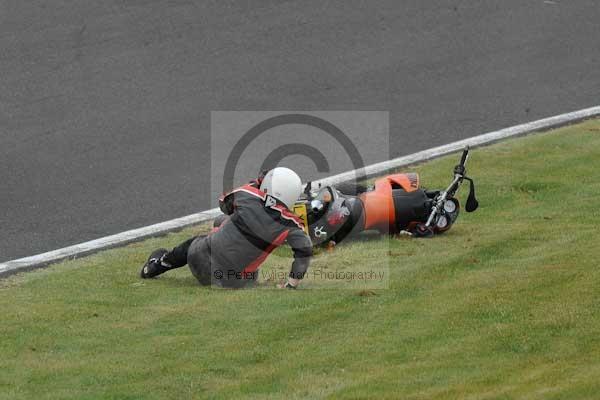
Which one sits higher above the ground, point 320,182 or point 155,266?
point 320,182

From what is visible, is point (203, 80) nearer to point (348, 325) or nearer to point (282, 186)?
point (282, 186)

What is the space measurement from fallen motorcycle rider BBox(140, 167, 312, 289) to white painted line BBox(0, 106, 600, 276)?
4.72 ft

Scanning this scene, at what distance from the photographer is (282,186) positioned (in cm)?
1033

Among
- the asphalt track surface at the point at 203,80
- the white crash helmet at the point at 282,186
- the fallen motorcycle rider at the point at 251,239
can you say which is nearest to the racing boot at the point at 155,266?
the fallen motorcycle rider at the point at 251,239

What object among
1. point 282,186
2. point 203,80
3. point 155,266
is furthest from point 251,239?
point 203,80

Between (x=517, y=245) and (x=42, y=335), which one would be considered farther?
(x=517, y=245)

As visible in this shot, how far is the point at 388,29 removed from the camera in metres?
17.7

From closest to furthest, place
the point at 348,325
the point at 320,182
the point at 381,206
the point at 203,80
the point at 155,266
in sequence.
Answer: the point at 348,325 < the point at 155,266 < the point at 381,206 < the point at 320,182 < the point at 203,80

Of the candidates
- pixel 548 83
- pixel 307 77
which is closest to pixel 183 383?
pixel 307 77

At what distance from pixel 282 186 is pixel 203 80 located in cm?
A: 595

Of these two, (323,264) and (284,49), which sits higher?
(284,49)

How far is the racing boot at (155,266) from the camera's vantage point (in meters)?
10.7

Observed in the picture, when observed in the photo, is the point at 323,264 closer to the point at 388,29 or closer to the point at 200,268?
the point at 200,268

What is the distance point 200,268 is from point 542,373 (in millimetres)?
3563
